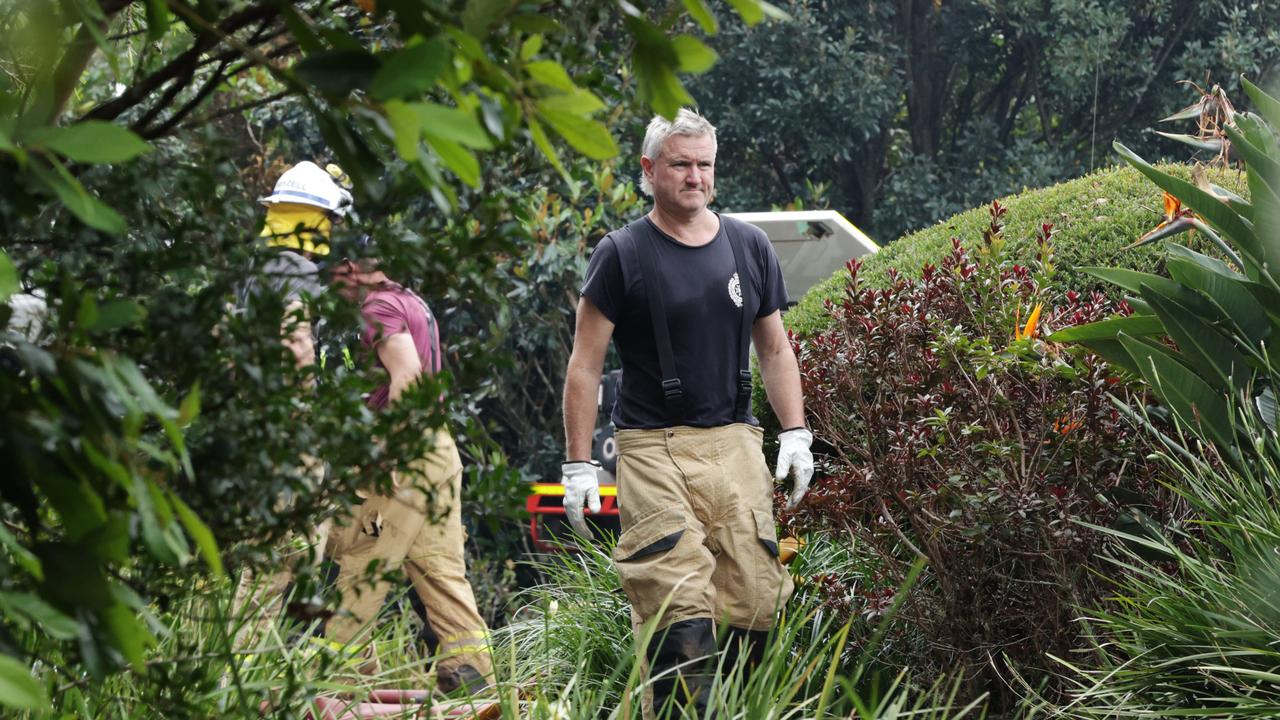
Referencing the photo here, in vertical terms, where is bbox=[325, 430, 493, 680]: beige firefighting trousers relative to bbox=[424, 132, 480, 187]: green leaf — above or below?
below

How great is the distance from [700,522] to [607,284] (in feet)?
2.70

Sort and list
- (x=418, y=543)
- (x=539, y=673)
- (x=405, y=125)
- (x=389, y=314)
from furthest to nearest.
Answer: (x=418, y=543) < (x=389, y=314) < (x=539, y=673) < (x=405, y=125)

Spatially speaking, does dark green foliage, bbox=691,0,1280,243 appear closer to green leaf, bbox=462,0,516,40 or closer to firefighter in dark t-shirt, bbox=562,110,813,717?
firefighter in dark t-shirt, bbox=562,110,813,717

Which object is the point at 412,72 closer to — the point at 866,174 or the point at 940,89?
the point at 866,174

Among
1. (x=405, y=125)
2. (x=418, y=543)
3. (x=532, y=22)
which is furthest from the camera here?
(x=418, y=543)

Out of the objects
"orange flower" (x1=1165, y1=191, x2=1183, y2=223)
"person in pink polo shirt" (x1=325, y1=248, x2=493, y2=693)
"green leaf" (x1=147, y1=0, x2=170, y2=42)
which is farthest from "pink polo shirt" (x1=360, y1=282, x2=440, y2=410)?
"green leaf" (x1=147, y1=0, x2=170, y2=42)

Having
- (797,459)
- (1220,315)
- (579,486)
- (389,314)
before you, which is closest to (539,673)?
(579,486)

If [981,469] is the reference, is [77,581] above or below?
above

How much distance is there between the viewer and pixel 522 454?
461 inches

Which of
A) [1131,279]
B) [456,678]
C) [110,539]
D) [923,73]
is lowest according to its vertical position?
[456,678]

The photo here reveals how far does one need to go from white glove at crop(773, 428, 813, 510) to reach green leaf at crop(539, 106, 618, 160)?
139 inches

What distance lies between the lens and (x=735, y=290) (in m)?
4.86

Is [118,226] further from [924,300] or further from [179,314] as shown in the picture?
[924,300]

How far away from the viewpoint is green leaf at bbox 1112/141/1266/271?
A: 4520 millimetres
